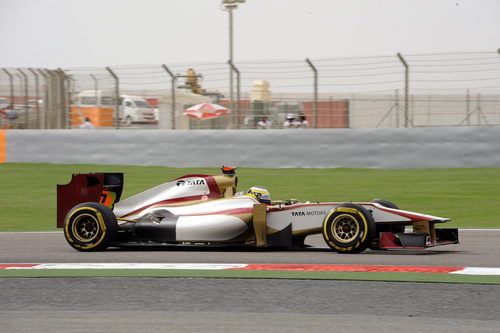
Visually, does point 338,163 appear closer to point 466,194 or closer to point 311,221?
point 466,194

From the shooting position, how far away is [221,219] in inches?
351

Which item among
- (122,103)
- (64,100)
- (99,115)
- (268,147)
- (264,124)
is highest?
(64,100)

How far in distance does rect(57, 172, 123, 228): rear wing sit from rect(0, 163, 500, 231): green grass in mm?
2333

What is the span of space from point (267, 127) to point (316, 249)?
10564 mm

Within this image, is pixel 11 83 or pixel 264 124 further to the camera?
pixel 11 83

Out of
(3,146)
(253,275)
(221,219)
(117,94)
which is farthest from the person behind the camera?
(3,146)

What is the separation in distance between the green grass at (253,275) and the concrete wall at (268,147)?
10.5 m

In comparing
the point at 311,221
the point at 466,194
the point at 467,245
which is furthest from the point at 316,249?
the point at 466,194

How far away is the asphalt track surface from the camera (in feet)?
17.9

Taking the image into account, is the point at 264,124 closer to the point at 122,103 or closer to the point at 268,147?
the point at 268,147

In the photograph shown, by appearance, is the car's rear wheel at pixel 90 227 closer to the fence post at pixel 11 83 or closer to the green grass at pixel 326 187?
the green grass at pixel 326 187

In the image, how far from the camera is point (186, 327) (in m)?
5.42

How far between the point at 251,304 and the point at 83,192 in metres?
4.22

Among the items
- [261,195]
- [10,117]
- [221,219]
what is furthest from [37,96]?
[221,219]
